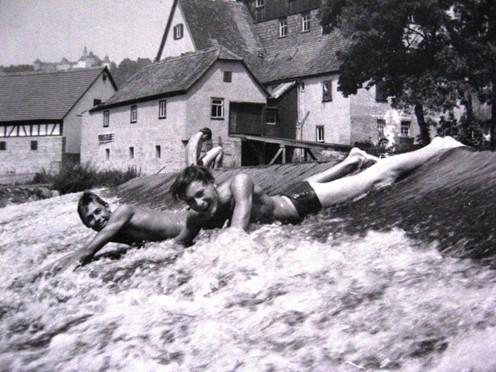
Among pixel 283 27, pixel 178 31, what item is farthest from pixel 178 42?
pixel 283 27

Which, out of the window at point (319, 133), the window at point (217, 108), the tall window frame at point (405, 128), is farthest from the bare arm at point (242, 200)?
the tall window frame at point (405, 128)

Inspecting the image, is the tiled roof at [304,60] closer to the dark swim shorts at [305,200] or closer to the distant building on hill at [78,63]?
the dark swim shorts at [305,200]

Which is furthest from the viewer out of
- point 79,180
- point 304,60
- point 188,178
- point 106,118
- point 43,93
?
point 43,93

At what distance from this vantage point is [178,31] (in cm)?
4906

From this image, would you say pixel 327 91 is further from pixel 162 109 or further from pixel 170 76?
pixel 162 109

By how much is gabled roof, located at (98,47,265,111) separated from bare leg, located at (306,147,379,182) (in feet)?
104

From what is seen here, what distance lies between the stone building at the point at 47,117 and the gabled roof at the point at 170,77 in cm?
503

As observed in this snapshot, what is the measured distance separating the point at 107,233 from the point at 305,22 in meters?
45.7

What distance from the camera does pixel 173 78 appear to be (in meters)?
41.8

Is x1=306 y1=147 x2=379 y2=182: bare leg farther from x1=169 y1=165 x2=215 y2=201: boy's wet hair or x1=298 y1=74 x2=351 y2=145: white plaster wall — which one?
x1=298 y1=74 x2=351 y2=145: white plaster wall

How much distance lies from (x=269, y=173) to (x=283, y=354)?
7160 millimetres

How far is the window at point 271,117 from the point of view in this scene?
42969mm

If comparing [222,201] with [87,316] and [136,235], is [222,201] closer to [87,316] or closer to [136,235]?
[136,235]

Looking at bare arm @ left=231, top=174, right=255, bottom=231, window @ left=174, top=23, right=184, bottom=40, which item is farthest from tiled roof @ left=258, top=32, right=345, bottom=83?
bare arm @ left=231, top=174, right=255, bottom=231
